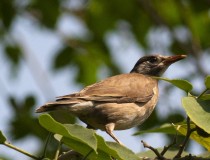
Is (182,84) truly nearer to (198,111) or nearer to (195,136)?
(198,111)

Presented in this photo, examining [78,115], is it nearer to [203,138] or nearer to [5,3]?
[203,138]

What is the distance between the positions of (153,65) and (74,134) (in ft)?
15.6

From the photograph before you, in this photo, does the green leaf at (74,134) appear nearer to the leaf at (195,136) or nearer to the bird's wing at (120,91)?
the leaf at (195,136)

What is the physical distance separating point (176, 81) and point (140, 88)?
304cm

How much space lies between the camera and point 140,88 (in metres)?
7.20

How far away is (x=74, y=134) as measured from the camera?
360 centimetres

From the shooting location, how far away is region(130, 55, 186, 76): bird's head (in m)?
8.09

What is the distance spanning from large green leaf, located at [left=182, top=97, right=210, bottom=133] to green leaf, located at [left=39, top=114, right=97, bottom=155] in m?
0.67

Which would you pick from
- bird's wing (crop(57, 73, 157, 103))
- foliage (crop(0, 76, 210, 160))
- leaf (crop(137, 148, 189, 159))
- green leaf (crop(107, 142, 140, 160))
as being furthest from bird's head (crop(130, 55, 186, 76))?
green leaf (crop(107, 142, 140, 160))

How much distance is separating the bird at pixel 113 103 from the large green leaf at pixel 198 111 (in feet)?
5.81

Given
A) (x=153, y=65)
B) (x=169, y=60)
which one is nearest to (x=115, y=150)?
(x=169, y=60)

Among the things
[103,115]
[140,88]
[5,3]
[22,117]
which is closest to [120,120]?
[103,115]

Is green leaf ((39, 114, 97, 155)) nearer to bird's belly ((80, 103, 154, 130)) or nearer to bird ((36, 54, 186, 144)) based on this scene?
bird ((36, 54, 186, 144))

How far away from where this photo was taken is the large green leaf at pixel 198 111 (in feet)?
12.7
